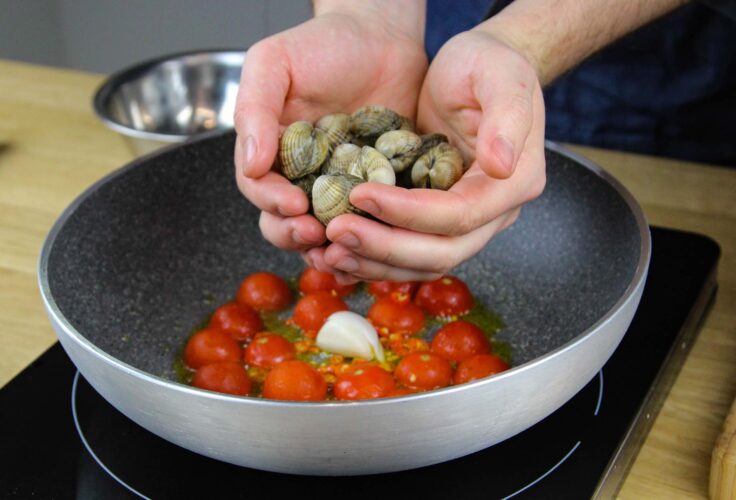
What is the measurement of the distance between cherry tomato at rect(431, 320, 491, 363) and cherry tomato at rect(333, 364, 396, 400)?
0.09 metres

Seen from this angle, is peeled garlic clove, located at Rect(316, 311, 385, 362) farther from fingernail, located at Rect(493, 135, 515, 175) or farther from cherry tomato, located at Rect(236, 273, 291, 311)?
fingernail, located at Rect(493, 135, 515, 175)

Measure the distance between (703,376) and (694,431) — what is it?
0.29 feet

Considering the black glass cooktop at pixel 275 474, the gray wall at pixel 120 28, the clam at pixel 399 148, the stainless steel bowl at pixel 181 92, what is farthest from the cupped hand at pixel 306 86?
the gray wall at pixel 120 28

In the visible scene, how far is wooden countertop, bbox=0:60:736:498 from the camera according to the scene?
765 mm

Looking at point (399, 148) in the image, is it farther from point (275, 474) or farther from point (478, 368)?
point (275, 474)

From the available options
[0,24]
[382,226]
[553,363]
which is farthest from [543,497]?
[0,24]

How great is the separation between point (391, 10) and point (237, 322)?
0.44 m

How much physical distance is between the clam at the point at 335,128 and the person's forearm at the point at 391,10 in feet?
0.61

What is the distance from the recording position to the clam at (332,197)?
763 mm

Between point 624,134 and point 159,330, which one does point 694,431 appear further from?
point 624,134

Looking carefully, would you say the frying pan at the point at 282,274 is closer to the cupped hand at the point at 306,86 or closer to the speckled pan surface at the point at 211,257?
the speckled pan surface at the point at 211,257

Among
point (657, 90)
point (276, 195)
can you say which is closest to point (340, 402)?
point (276, 195)

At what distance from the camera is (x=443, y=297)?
3.07 feet

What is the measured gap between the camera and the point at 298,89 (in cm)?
94
